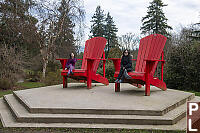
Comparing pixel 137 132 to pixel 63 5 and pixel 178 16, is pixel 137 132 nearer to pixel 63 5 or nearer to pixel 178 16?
pixel 63 5

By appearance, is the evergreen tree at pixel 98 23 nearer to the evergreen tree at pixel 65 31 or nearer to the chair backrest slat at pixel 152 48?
the evergreen tree at pixel 65 31

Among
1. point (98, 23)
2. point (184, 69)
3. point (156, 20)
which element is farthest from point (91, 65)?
point (98, 23)

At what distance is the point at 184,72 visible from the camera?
314 inches

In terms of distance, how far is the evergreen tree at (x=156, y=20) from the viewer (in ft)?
64.5

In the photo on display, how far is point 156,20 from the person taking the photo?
19.8m

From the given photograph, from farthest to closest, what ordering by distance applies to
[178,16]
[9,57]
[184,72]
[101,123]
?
1. [178,16]
2. [9,57]
3. [184,72]
4. [101,123]

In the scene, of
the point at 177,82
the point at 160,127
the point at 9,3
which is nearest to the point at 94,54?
the point at 160,127

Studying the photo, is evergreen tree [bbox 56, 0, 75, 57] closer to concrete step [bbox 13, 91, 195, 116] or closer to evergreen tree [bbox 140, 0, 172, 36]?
evergreen tree [bbox 140, 0, 172, 36]

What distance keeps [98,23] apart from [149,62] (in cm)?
2279

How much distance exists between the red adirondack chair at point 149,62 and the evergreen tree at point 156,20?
15.7 metres

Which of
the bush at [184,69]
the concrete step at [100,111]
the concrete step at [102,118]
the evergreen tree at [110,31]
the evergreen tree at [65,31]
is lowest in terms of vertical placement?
the concrete step at [102,118]

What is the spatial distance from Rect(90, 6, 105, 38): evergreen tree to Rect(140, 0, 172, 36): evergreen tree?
733 centimetres

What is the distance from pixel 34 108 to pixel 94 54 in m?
3.03

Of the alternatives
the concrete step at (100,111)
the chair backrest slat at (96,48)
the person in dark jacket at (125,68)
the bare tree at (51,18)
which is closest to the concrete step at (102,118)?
the concrete step at (100,111)
